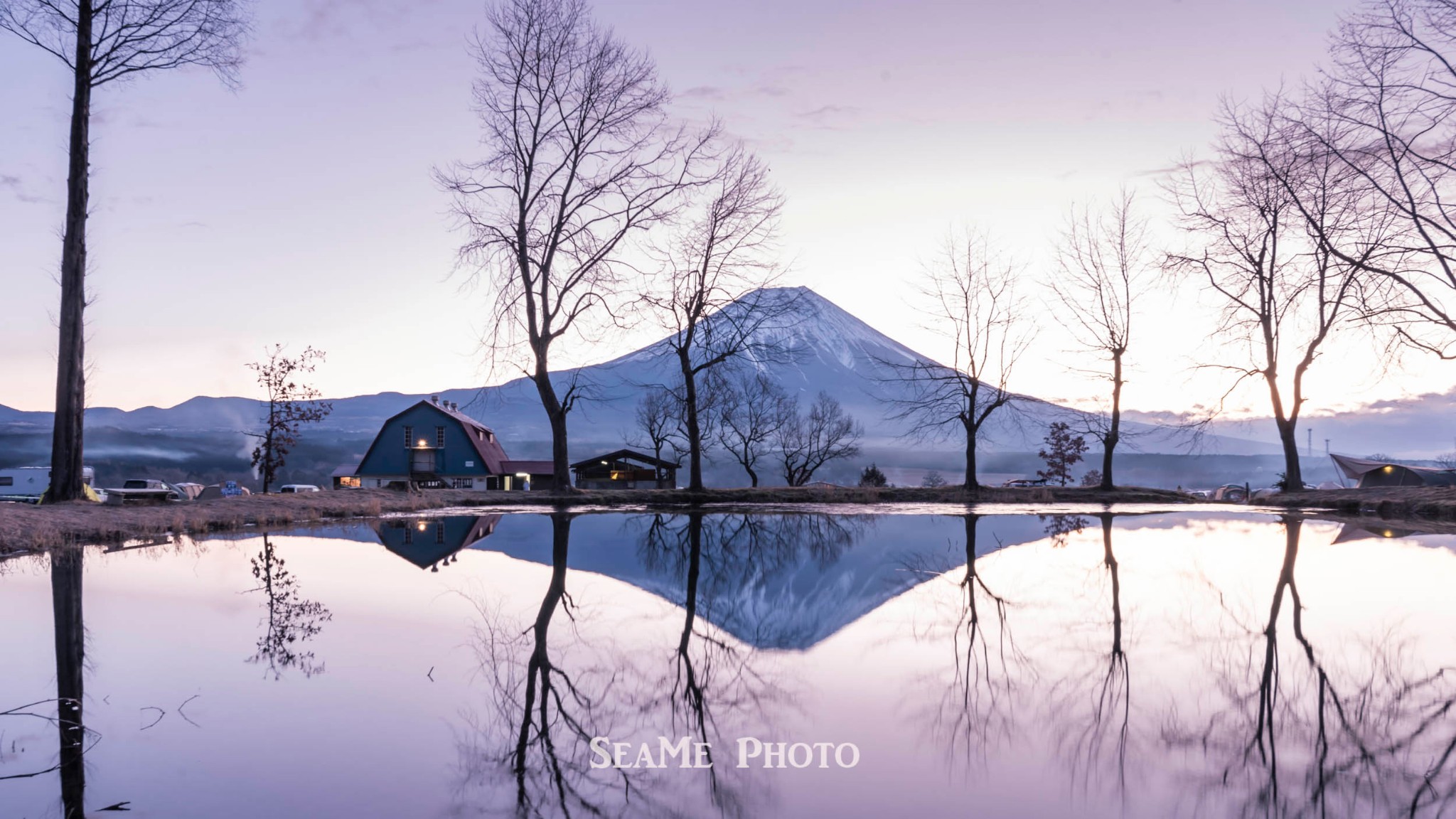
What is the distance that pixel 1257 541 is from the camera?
442 inches

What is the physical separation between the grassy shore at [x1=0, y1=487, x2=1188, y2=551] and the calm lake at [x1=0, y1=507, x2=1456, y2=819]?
3667mm

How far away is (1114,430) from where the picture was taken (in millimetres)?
27078

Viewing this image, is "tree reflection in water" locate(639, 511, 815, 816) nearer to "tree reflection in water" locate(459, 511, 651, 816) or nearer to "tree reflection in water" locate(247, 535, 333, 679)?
"tree reflection in water" locate(459, 511, 651, 816)

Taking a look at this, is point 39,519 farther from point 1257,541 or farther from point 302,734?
point 1257,541

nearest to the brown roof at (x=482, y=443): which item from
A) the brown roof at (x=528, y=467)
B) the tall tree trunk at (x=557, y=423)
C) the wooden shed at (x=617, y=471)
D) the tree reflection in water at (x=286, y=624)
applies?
the brown roof at (x=528, y=467)

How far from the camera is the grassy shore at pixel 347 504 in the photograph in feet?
35.0

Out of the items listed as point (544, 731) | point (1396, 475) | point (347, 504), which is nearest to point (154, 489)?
point (347, 504)

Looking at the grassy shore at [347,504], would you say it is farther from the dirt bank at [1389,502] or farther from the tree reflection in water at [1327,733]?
the tree reflection in water at [1327,733]

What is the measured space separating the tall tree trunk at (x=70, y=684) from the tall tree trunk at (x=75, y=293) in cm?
880

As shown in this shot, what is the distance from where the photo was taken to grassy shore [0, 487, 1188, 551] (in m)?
10.7

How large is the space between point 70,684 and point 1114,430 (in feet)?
90.5

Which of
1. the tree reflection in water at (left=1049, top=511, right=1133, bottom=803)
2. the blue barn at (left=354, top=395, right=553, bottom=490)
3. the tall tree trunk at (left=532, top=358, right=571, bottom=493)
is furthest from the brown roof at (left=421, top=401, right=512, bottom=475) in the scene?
the tree reflection in water at (left=1049, top=511, right=1133, bottom=803)

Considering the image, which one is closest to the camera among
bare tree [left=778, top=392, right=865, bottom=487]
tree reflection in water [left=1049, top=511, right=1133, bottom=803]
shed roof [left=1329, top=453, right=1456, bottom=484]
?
tree reflection in water [left=1049, top=511, right=1133, bottom=803]

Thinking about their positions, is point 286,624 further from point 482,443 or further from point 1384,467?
point 482,443
